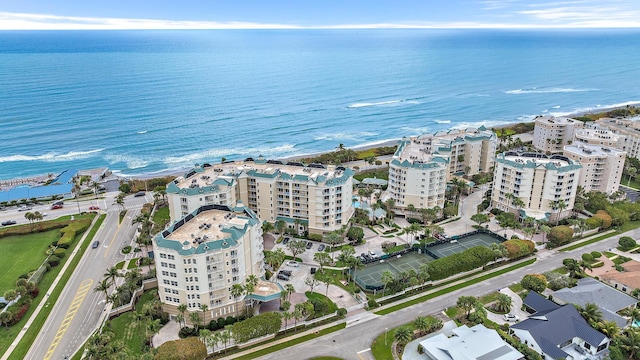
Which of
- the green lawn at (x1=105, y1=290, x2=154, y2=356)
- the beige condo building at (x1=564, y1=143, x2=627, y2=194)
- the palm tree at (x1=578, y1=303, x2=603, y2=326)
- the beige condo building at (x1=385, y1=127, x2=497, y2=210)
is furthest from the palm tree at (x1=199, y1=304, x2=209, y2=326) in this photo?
the beige condo building at (x1=564, y1=143, x2=627, y2=194)

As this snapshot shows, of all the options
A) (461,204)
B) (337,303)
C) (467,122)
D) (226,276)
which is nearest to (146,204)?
(226,276)

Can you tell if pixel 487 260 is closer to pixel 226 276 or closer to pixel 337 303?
pixel 337 303

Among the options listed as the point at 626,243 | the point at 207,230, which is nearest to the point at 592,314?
the point at 626,243

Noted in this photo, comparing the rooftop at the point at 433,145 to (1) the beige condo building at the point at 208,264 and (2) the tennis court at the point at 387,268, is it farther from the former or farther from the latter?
(1) the beige condo building at the point at 208,264

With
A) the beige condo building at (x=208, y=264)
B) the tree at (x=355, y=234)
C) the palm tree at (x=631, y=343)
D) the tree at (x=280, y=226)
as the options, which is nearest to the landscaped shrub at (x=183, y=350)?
the beige condo building at (x=208, y=264)

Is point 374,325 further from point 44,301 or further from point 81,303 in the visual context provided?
point 44,301
